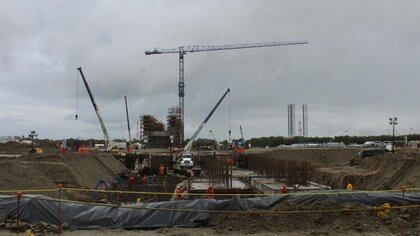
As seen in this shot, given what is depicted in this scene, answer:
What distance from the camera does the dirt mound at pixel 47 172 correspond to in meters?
26.7

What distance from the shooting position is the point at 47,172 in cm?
3139

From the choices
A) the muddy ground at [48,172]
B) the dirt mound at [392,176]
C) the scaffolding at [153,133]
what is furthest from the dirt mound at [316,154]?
the scaffolding at [153,133]

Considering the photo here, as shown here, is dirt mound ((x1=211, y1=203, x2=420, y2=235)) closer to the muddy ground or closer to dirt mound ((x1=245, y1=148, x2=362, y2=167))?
the muddy ground

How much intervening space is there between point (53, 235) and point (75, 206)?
4.98 feet

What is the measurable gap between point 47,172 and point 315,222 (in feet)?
68.4

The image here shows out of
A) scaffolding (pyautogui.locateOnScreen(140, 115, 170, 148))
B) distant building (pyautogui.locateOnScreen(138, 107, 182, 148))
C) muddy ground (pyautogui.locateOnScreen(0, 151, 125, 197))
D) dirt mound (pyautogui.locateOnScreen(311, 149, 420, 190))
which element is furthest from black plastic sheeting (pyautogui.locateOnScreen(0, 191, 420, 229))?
scaffolding (pyautogui.locateOnScreen(140, 115, 170, 148))

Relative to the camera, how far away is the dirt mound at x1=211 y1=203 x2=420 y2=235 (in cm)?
1506

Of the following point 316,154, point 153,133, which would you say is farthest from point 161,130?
point 316,154

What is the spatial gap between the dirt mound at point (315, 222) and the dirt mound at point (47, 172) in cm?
1472

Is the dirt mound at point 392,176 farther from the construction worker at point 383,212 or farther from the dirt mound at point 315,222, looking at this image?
the dirt mound at point 315,222

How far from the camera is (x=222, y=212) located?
15.8 metres

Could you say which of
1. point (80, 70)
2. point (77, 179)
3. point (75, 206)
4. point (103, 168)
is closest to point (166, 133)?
point (80, 70)

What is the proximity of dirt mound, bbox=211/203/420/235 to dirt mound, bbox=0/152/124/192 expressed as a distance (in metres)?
14.7

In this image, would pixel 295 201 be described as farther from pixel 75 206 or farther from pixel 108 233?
pixel 75 206
